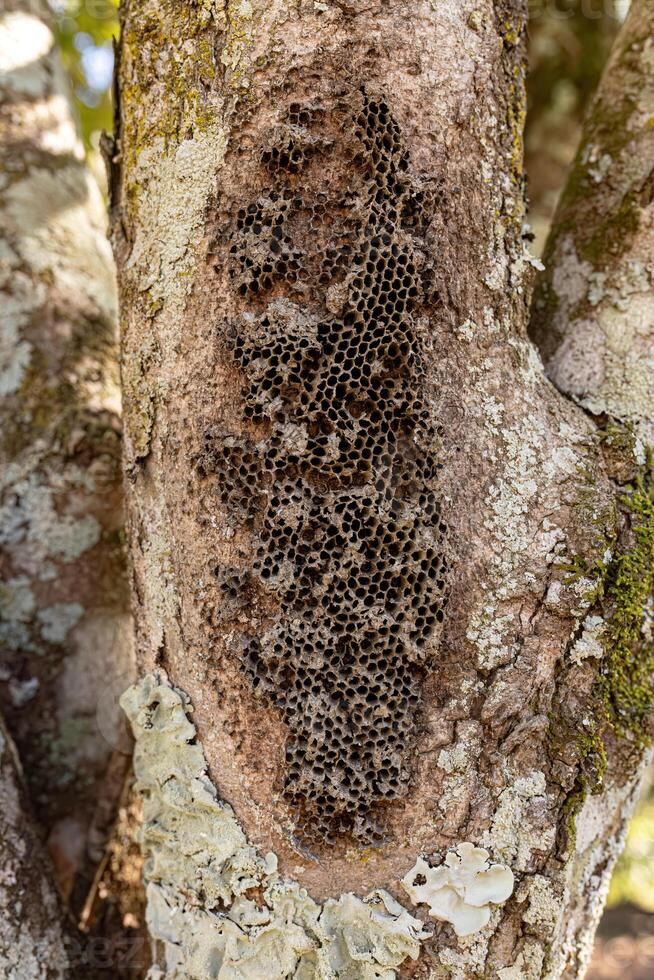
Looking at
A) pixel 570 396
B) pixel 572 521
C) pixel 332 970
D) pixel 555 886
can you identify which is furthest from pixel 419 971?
pixel 570 396

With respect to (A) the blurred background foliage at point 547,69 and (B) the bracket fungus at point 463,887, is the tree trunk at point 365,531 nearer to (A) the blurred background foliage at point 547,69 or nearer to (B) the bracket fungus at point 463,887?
(B) the bracket fungus at point 463,887

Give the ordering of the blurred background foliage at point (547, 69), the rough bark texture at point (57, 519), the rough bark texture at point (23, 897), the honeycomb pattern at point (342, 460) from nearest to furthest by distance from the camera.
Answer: the honeycomb pattern at point (342, 460) → the rough bark texture at point (23, 897) → the rough bark texture at point (57, 519) → the blurred background foliage at point (547, 69)

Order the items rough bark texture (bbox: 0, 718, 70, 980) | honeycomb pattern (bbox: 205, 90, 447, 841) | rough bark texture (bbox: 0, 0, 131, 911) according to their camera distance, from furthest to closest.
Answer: rough bark texture (bbox: 0, 0, 131, 911)
rough bark texture (bbox: 0, 718, 70, 980)
honeycomb pattern (bbox: 205, 90, 447, 841)

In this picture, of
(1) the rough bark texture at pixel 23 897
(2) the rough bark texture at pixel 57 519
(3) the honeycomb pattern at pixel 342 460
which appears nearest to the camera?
(3) the honeycomb pattern at pixel 342 460

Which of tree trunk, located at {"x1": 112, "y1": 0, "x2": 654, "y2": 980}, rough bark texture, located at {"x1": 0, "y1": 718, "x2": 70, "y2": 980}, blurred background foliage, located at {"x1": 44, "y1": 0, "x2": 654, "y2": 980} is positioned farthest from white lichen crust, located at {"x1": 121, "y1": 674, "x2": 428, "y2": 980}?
blurred background foliage, located at {"x1": 44, "y1": 0, "x2": 654, "y2": 980}

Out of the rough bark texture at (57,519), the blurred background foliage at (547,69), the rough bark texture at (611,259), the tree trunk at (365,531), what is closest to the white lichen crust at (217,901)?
the tree trunk at (365,531)

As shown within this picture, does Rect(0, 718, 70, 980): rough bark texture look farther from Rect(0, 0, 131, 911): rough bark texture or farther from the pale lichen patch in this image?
the pale lichen patch
